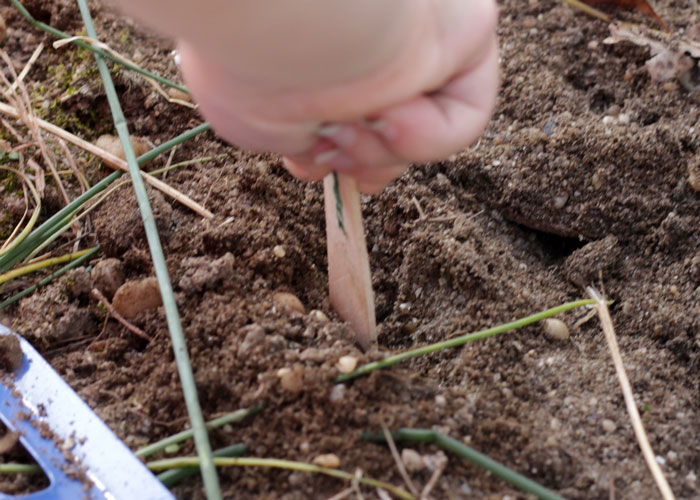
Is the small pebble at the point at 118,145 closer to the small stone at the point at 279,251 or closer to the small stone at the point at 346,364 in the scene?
the small stone at the point at 279,251

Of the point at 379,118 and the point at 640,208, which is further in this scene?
the point at 640,208

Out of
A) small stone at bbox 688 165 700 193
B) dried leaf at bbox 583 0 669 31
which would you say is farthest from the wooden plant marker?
dried leaf at bbox 583 0 669 31

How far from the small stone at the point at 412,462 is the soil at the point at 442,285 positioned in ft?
0.05

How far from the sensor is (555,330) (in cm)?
116

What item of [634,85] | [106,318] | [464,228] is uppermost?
[634,85]

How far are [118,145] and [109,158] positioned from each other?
0.23 ft

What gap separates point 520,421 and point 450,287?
29 centimetres

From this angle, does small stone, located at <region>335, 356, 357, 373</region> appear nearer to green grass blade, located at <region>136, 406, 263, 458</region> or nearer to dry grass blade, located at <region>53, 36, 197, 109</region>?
green grass blade, located at <region>136, 406, 263, 458</region>

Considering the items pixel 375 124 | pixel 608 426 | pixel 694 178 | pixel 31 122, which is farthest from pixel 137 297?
pixel 694 178

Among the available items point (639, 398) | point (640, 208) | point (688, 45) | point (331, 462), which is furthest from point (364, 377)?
point (688, 45)

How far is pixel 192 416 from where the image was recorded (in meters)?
0.89

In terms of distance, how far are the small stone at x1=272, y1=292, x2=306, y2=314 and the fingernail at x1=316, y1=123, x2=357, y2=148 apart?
1.37ft

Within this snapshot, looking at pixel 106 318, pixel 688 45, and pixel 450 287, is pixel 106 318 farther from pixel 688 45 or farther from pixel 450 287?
pixel 688 45

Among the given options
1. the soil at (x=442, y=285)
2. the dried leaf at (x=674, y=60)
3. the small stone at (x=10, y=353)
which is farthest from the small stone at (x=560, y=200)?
the small stone at (x=10, y=353)
